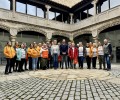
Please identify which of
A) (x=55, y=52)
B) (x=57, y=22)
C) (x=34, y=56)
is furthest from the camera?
(x=57, y=22)

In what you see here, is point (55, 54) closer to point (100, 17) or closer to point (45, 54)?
point (45, 54)

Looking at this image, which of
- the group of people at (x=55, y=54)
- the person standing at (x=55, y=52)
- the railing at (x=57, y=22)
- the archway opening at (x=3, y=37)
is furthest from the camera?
the archway opening at (x=3, y=37)

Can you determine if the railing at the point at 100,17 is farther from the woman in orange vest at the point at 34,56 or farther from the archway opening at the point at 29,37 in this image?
the woman in orange vest at the point at 34,56

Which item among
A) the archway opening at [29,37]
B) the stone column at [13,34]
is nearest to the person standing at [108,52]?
the stone column at [13,34]

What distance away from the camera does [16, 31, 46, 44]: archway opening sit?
18062 mm

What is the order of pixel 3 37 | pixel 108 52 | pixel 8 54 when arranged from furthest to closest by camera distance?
pixel 3 37 → pixel 108 52 → pixel 8 54

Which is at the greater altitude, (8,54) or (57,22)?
(57,22)

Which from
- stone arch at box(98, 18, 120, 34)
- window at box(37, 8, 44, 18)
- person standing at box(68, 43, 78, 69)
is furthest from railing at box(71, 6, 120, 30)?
person standing at box(68, 43, 78, 69)

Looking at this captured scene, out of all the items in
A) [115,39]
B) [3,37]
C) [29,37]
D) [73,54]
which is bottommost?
[73,54]

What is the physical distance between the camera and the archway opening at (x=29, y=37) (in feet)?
59.3

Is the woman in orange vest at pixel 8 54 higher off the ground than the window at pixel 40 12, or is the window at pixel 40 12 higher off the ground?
the window at pixel 40 12

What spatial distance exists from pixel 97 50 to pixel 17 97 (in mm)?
7289

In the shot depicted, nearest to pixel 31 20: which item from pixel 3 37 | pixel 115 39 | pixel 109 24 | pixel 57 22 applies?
pixel 3 37

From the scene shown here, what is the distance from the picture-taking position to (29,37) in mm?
18828
